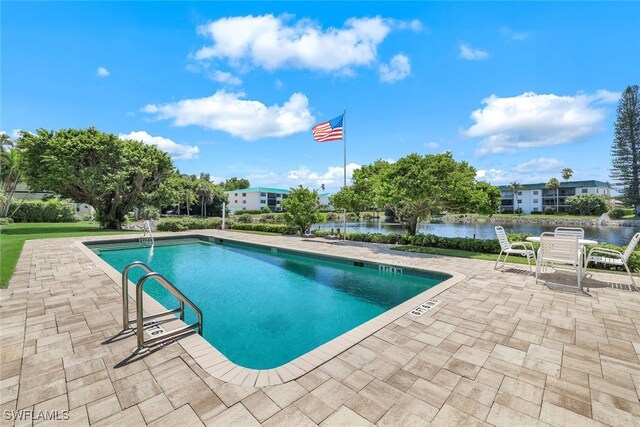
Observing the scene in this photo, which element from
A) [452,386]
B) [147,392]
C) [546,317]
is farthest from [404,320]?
[147,392]

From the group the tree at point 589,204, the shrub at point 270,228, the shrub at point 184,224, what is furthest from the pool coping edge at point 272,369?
the tree at point 589,204

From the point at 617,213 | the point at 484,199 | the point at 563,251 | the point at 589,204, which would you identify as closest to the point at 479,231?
the point at 484,199

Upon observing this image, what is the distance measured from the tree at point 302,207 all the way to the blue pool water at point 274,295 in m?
5.08

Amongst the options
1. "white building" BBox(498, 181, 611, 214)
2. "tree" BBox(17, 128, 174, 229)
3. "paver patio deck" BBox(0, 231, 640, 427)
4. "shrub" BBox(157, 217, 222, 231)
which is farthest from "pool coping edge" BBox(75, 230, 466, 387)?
"white building" BBox(498, 181, 611, 214)

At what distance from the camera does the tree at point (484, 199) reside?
10514 mm

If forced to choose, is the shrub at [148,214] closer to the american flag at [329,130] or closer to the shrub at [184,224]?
the shrub at [184,224]

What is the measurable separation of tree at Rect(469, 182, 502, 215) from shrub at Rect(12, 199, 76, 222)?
3439 centimetres

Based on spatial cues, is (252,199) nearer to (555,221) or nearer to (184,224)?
(184,224)

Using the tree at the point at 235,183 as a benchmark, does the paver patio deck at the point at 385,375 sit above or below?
below

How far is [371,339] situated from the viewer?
3.40 metres

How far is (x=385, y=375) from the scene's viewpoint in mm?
2633

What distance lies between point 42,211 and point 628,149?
68834 millimetres

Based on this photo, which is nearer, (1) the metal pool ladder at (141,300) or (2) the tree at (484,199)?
(1) the metal pool ladder at (141,300)

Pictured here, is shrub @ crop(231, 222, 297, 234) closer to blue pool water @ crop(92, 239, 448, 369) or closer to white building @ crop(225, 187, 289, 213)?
blue pool water @ crop(92, 239, 448, 369)
